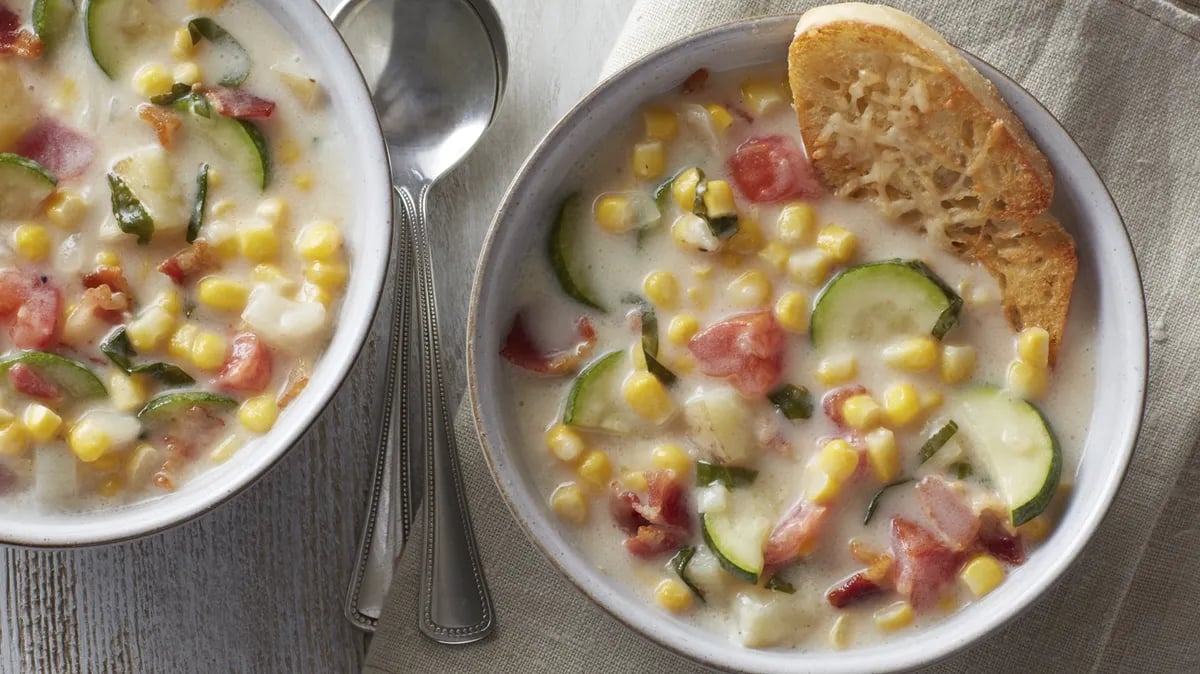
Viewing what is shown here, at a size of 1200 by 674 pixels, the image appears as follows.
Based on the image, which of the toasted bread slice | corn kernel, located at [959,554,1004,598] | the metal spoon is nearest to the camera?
the toasted bread slice

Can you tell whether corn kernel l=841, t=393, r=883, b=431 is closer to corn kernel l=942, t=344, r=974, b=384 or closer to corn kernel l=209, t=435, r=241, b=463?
corn kernel l=942, t=344, r=974, b=384

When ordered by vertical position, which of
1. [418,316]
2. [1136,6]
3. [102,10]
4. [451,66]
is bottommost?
[418,316]

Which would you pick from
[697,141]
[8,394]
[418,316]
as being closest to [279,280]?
[418,316]

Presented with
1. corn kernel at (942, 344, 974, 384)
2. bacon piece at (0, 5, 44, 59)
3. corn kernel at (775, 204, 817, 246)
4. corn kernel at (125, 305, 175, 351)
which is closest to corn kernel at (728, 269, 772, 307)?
corn kernel at (775, 204, 817, 246)

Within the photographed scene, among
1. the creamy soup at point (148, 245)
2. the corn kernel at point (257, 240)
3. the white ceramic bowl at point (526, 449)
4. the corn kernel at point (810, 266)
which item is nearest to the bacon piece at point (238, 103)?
the creamy soup at point (148, 245)

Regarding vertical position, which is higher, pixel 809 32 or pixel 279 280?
pixel 809 32

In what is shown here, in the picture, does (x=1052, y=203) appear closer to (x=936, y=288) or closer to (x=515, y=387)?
(x=936, y=288)
